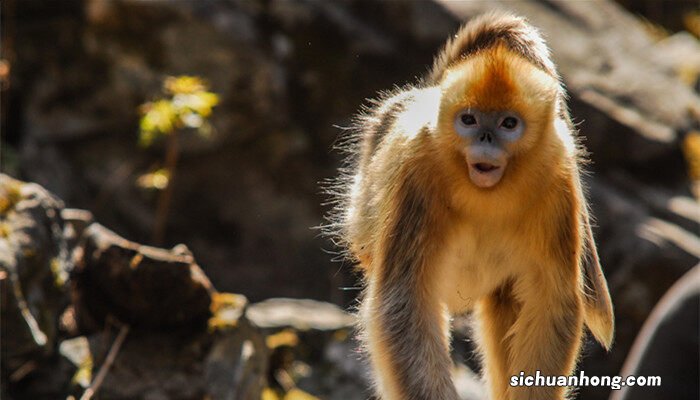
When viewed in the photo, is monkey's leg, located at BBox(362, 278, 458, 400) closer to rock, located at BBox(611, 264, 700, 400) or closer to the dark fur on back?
rock, located at BBox(611, 264, 700, 400)

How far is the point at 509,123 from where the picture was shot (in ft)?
13.6

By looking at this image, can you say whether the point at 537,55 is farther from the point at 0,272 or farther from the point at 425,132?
the point at 0,272

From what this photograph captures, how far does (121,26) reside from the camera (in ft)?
31.2

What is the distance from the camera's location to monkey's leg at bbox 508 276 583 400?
4527 millimetres

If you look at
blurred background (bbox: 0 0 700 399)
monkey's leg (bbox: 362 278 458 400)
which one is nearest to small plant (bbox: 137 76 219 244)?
blurred background (bbox: 0 0 700 399)

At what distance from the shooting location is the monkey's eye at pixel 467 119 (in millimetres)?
4145

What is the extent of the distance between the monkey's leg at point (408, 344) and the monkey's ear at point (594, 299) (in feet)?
2.87

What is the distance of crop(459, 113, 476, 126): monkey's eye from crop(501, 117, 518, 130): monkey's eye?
13 cm

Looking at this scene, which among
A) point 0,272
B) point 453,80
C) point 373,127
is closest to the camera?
point 453,80

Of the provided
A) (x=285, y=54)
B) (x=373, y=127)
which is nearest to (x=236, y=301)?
(x=373, y=127)

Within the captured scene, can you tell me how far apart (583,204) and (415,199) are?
918 millimetres

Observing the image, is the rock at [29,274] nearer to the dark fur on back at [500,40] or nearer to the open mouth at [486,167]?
the dark fur on back at [500,40]

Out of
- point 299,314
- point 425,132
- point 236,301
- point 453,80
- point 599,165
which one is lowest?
point 299,314

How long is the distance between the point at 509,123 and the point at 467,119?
0.18 metres
